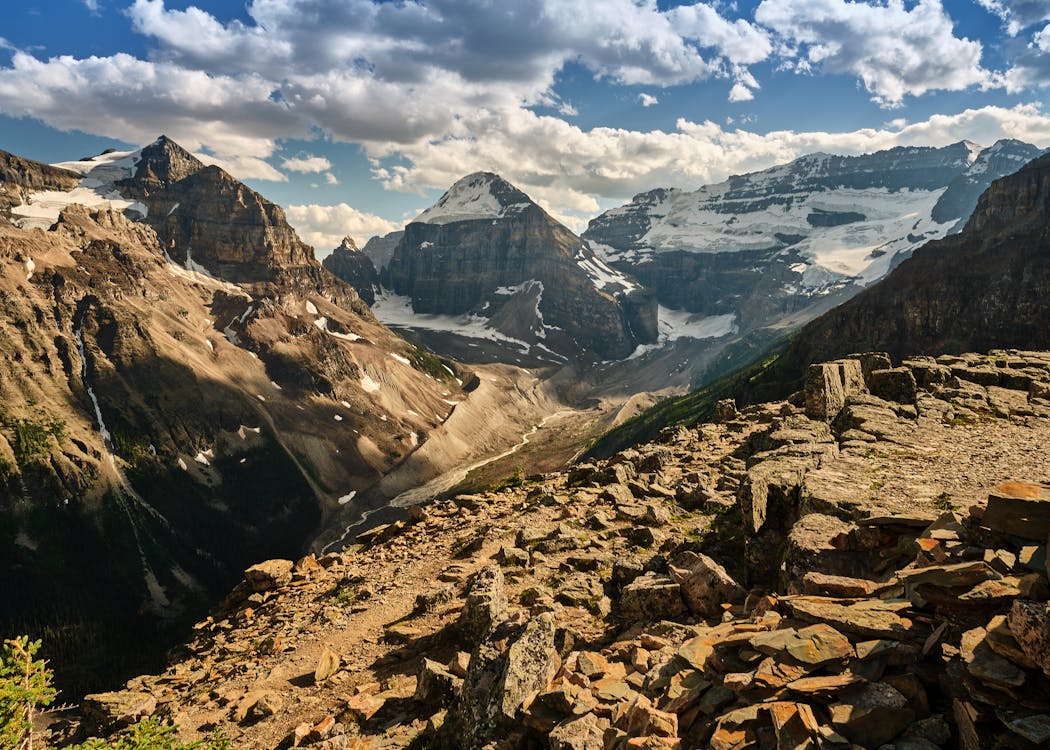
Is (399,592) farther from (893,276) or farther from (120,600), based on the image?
(893,276)

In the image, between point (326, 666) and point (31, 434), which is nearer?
point (326, 666)

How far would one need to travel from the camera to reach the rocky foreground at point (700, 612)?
8.31m

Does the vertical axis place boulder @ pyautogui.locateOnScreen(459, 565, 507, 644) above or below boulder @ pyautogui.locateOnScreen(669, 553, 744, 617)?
below

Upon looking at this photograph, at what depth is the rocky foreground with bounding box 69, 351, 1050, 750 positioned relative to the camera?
8312mm

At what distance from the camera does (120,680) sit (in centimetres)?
12425

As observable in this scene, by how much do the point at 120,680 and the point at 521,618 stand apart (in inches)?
6161

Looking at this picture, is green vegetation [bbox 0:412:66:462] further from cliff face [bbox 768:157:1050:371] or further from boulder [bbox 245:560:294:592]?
cliff face [bbox 768:157:1050:371]

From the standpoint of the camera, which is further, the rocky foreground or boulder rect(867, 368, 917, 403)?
boulder rect(867, 368, 917, 403)

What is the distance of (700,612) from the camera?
16.4 m

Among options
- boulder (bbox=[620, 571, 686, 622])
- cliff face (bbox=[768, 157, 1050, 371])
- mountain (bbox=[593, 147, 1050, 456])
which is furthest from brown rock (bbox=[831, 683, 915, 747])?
cliff face (bbox=[768, 157, 1050, 371])

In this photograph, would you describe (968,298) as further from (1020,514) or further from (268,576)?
(268,576)

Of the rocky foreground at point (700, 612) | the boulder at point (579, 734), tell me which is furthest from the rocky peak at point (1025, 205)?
the boulder at point (579, 734)

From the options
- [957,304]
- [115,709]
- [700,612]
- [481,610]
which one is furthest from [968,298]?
[115,709]

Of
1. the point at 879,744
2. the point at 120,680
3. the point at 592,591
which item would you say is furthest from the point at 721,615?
the point at 120,680
